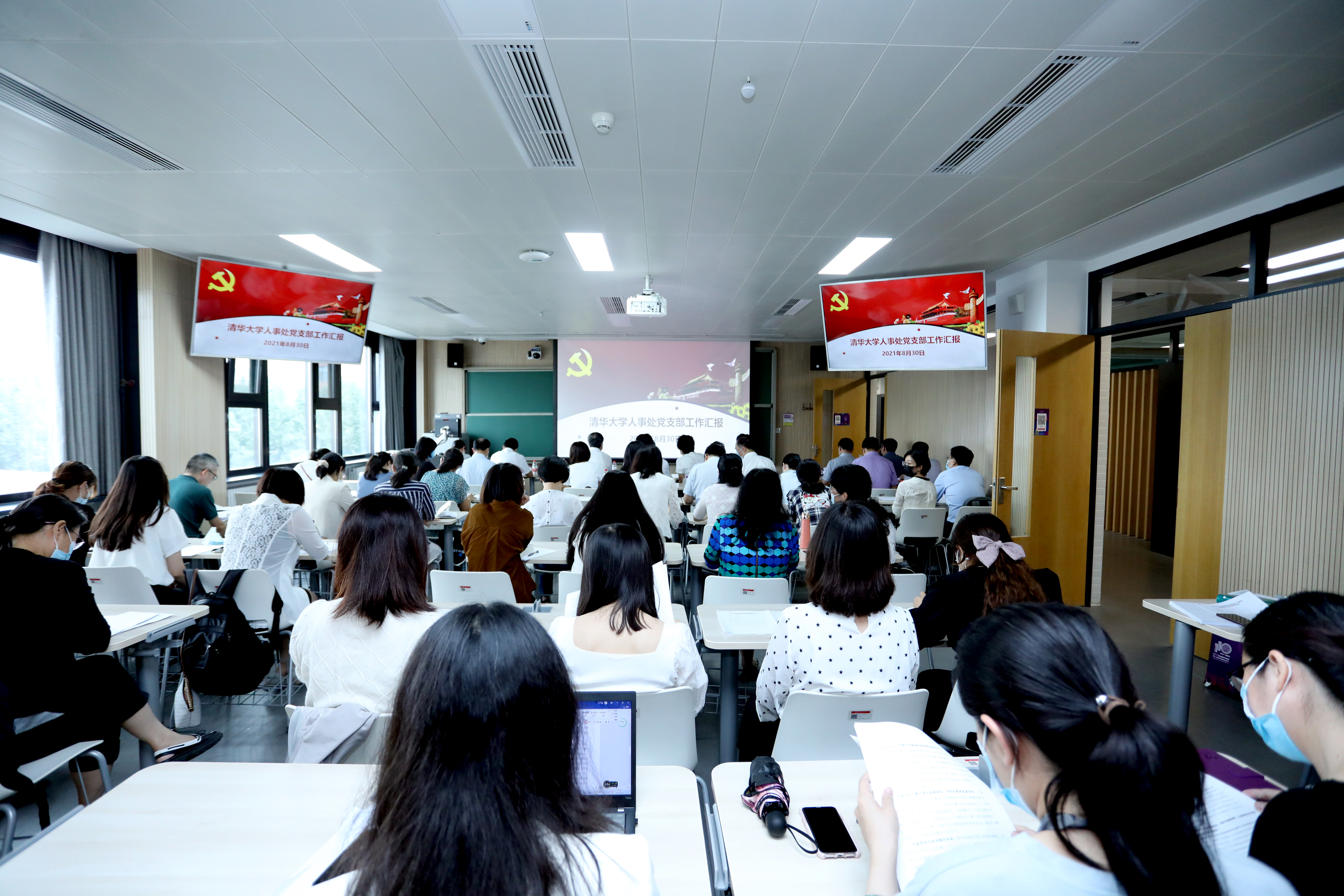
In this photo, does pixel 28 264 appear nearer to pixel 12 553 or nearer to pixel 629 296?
pixel 12 553

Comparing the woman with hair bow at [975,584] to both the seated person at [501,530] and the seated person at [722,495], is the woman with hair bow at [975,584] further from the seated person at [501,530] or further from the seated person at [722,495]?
the seated person at [501,530]

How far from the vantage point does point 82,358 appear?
5242 millimetres

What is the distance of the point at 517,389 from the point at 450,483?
6.07m

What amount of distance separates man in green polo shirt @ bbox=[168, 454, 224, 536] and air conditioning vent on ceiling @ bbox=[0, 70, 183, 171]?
1835 mm

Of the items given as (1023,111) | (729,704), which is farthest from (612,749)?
(1023,111)

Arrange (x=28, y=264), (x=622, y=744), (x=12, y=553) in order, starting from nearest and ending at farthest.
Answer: (x=622, y=744) < (x=12, y=553) < (x=28, y=264)

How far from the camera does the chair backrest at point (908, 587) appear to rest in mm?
3211

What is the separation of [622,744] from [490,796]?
0.58m

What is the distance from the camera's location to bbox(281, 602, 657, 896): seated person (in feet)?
2.45

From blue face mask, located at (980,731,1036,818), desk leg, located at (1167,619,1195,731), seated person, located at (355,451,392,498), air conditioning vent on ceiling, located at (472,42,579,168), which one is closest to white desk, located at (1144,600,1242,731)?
desk leg, located at (1167,619,1195,731)

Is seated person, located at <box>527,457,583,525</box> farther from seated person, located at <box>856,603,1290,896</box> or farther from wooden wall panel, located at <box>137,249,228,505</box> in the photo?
seated person, located at <box>856,603,1290,896</box>

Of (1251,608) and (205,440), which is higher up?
(205,440)

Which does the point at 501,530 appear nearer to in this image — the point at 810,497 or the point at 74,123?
the point at 810,497

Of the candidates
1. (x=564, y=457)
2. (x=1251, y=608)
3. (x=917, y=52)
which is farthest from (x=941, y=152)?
(x=564, y=457)
